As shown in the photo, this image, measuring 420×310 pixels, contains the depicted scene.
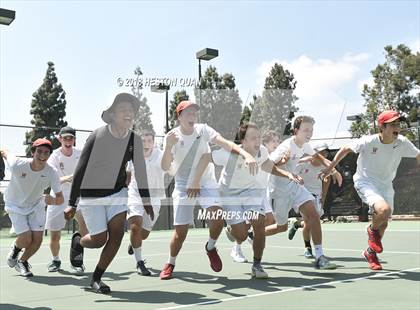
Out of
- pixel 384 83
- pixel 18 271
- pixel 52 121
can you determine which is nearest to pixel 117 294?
pixel 18 271

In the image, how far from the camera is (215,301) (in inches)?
187

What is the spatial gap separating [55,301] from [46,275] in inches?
86.8

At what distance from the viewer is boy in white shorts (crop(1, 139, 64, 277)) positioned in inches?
267

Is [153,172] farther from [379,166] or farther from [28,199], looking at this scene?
[379,166]

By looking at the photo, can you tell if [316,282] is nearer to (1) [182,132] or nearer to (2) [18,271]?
(1) [182,132]

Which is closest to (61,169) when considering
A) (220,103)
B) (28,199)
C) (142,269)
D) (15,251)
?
(28,199)

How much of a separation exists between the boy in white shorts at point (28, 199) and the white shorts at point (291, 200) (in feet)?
9.41

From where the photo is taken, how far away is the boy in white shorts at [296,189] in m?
6.69

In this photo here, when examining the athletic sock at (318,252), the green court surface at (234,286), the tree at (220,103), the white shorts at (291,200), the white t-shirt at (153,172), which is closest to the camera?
the green court surface at (234,286)

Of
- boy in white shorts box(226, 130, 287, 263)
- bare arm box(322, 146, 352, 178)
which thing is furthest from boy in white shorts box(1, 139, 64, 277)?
bare arm box(322, 146, 352, 178)

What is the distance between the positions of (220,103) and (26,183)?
22.5 meters

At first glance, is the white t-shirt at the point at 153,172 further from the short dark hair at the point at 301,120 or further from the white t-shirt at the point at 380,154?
the white t-shirt at the point at 380,154

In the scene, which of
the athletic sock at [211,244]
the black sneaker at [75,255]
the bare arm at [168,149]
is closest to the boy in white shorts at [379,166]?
the athletic sock at [211,244]

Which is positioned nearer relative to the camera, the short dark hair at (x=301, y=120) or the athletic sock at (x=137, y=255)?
the athletic sock at (x=137, y=255)
